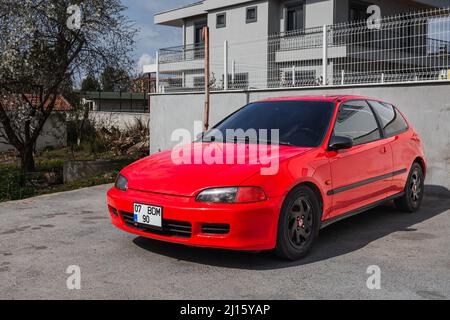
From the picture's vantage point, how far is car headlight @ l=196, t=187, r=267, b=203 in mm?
4184

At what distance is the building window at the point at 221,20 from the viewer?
2609 centimetres

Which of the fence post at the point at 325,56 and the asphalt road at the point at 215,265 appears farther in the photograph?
the fence post at the point at 325,56

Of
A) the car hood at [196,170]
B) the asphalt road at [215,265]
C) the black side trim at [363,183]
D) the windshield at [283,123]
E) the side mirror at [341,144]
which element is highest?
the windshield at [283,123]

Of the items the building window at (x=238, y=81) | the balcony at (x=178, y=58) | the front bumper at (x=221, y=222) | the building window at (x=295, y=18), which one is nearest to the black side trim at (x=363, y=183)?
the front bumper at (x=221, y=222)

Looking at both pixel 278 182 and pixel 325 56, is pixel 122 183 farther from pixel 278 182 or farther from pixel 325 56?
pixel 325 56

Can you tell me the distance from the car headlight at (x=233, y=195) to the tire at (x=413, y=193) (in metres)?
3.13

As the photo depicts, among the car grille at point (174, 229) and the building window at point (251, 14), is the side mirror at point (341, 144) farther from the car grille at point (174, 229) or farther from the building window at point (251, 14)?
the building window at point (251, 14)

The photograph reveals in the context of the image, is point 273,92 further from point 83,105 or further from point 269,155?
point 83,105

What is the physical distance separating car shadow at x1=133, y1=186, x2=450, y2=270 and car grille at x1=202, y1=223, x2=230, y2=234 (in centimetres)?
40

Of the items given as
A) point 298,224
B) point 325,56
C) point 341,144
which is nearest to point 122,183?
point 298,224

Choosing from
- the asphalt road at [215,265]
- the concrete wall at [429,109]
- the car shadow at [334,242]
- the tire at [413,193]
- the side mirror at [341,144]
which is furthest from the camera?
the concrete wall at [429,109]

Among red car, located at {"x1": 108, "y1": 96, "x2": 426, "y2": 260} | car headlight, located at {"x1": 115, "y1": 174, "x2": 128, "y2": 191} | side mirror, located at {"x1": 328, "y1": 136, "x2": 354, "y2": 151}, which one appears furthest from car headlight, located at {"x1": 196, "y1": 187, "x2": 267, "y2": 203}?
side mirror, located at {"x1": 328, "y1": 136, "x2": 354, "y2": 151}

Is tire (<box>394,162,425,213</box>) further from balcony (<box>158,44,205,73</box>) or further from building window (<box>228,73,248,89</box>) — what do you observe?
balcony (<box>158,44,205,73</box>)

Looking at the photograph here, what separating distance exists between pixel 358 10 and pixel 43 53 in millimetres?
14817
